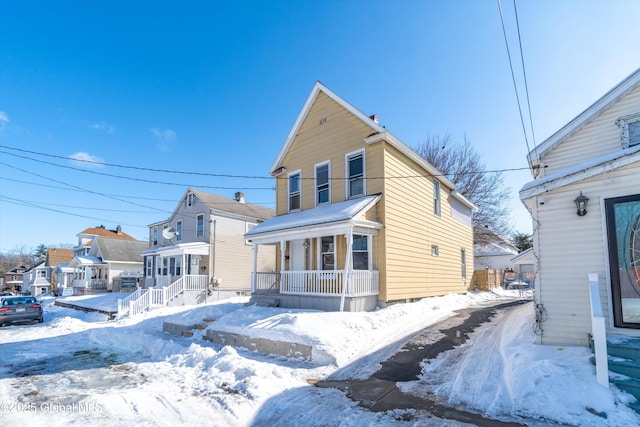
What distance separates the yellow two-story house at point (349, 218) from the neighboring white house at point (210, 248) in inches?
307

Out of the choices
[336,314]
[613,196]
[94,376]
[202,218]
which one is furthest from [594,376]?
[202,218]

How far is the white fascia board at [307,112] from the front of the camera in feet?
42.3

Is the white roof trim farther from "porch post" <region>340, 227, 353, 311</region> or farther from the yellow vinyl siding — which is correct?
the yellow vinyl siding

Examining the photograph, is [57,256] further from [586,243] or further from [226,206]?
[586,243]

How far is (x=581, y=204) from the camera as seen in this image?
6629mm

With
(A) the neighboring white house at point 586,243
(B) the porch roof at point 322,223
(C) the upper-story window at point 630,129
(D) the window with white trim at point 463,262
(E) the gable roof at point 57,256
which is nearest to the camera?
(A) the neighboring white house at point 586,243

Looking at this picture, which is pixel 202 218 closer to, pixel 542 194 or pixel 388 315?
pixel 388 315

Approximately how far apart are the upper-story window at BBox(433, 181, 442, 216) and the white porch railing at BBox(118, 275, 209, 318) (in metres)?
14.6

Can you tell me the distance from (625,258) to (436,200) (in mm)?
10486

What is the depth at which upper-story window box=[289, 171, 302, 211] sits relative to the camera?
15148 mm

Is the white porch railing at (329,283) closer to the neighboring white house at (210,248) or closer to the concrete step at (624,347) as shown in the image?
the concrete step at (624,347)

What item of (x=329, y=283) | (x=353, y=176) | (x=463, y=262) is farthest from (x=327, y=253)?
(x=463, y=262)

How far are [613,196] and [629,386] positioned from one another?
342 cm

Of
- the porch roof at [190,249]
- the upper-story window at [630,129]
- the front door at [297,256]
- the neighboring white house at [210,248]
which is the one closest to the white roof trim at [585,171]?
the upper-story window at [630,129]
